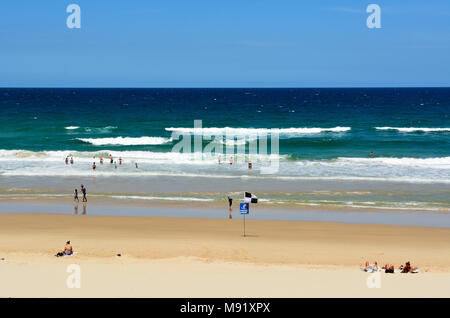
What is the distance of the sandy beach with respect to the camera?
13172mm

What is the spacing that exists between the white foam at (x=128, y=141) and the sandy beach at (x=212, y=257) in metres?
29.7

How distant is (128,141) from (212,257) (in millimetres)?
38888

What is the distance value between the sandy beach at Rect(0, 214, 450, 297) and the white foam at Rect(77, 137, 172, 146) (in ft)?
97.6

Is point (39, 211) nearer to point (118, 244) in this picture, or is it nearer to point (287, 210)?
point (118, 244)

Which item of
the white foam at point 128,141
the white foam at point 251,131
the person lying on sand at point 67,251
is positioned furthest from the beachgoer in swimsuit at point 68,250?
the white foam at point 251,131

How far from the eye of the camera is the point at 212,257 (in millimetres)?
16656

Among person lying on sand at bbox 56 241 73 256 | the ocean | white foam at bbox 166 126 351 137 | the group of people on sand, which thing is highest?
white foam at bbox 166 126 351 137

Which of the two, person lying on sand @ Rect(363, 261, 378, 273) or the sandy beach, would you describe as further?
person lying on sand @ Rect(363, 261, 378, 273)

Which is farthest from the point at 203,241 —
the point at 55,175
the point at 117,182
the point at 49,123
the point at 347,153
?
the point at 49,123

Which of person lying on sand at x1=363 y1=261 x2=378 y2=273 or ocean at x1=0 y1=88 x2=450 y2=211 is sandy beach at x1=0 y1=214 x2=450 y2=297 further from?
ocean at x1=0 y1=88 x2=450 y2=211

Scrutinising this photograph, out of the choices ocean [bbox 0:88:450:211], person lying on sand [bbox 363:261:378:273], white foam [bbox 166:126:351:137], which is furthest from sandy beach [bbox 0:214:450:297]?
white foam [bbox 166:126:351:137]

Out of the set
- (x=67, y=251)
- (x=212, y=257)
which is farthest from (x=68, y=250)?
(x=212, y=257)

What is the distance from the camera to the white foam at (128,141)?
52.5 m
